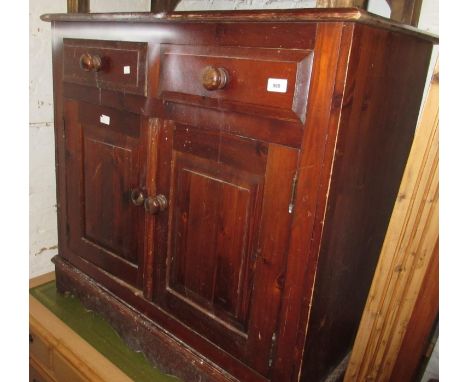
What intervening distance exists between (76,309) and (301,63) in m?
1.23

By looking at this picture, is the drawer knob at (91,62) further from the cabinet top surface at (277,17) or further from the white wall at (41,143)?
the white wall at (41,143)

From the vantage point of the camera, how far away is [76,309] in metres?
1.43

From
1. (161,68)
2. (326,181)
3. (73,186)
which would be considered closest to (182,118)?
(161,68)

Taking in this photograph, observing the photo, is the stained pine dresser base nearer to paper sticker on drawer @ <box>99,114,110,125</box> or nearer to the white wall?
the white wall

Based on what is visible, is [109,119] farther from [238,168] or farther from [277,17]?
[277,17]

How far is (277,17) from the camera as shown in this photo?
72 cm

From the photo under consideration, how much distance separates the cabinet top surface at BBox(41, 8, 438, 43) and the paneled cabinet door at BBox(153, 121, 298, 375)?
0.25m

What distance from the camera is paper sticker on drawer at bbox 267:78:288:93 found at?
0.75m

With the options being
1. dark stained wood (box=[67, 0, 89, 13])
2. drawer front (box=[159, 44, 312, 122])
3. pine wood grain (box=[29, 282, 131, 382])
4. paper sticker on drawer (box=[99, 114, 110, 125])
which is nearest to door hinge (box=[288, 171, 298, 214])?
drawer front (box=[159, 44, 312, 122])

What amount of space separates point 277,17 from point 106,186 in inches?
30.4

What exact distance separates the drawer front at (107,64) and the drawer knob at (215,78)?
25cm

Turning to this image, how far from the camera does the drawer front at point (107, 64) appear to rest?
100cm

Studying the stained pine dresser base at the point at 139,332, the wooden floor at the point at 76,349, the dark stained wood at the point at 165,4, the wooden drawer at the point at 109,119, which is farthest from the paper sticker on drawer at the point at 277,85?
the dark stained wood at the point at 165,4
